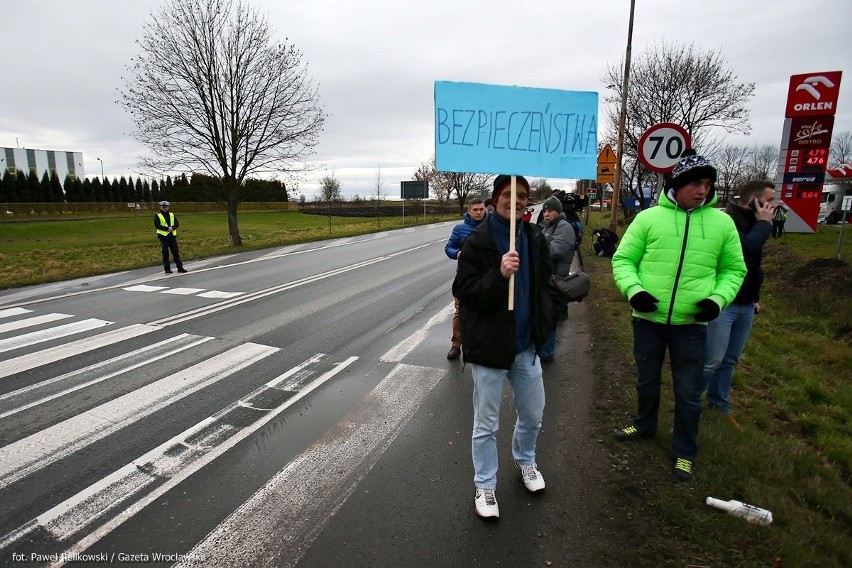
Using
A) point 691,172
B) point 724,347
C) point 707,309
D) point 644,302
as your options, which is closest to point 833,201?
point 724,347

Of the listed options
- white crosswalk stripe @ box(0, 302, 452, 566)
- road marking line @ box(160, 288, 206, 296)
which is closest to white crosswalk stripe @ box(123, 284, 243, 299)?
road marking line @ box(160, 288, 206, 296)

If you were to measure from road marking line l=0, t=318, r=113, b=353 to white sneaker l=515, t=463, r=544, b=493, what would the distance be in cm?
667

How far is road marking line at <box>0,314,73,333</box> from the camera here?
22.7ft

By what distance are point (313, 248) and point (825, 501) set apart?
59.2 ft

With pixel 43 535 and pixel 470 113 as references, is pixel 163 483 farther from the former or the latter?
pixel 470 113

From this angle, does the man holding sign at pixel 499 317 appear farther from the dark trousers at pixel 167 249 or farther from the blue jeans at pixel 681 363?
the dark trousers at pixel 167 249

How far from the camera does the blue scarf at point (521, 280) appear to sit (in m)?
2.69

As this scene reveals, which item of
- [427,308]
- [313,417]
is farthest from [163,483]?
[427,308]

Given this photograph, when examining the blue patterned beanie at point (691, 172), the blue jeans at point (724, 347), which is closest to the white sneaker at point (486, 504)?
the blue jeans at point (724, 347)

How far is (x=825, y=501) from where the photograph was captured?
2.94 meters

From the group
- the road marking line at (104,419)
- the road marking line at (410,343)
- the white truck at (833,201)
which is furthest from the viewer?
the white truck at (833,201)

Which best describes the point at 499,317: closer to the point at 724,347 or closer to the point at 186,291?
the point at 724,347

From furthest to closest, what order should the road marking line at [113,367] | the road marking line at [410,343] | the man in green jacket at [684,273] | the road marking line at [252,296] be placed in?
the road marking line at [252,296], the road marking line at [410,343], the road marking line at [113,367], the man in green jacket at [684,273]

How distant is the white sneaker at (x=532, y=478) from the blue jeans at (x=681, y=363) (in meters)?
1.04
